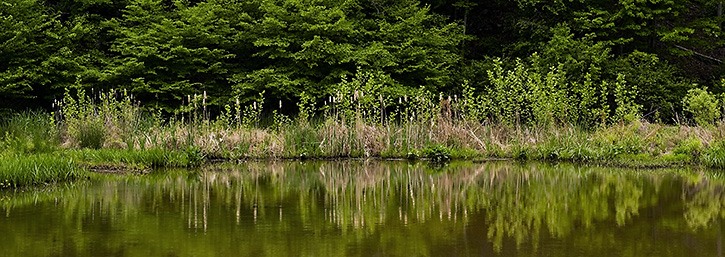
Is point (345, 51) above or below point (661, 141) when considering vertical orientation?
above

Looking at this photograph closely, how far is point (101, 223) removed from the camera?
7543 millimetres

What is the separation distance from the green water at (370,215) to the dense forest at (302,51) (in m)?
9.93

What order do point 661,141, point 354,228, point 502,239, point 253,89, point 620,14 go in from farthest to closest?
point 620,14
point 253,89
point 661,141
point 354,228
point 502,239

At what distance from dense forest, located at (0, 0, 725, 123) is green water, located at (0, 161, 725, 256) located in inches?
391

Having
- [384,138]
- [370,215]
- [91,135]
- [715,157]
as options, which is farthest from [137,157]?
[715,157]

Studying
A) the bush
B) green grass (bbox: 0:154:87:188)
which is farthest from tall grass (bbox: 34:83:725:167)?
green grass (bbox: 0:154:87:188)

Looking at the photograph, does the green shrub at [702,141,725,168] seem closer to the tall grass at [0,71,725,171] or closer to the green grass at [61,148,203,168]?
the tall grass at [0,71,725,171]

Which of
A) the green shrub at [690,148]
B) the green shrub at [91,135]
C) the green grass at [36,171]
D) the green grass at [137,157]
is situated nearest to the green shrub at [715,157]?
the green shrub at [690,148]

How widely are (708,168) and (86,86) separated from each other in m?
17.5

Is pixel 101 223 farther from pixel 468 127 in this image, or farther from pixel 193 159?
pixel 468 127

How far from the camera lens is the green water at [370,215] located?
6.39 m

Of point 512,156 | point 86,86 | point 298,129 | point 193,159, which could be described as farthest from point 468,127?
point 86,86

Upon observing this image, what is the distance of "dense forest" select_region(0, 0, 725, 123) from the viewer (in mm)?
22609

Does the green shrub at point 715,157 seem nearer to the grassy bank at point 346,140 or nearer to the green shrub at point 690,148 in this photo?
the grassy bank at point 346,140
